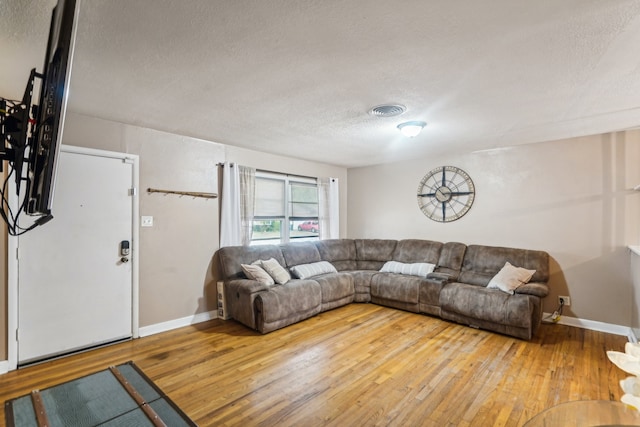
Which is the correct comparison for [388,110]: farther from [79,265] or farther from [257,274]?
[79,265]

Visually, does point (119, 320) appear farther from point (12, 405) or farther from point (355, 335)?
point (355, 335)

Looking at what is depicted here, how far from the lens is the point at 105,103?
2670 mm

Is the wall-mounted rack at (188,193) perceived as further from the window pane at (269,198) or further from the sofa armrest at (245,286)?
the sofa armrest at (245,286)

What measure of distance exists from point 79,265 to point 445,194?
485 cm

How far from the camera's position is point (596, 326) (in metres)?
3.57

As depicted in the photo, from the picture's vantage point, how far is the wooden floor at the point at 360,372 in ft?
6.79

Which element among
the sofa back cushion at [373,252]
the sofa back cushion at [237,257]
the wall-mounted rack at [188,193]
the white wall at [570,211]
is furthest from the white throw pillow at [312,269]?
the white wall at [570,211]

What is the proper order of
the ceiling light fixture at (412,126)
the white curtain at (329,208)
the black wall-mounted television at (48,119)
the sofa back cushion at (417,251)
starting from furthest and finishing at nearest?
1. the white curtain at (329,208)
2. the sofa back cushion at (417,251)
3. the ceiling light fixture at (412,126)
4. the black wall-mounted television at (48,119)

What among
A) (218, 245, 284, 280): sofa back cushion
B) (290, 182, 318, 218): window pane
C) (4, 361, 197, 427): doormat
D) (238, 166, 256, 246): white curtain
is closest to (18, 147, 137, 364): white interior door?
(4, 361, 197, 427): doormat

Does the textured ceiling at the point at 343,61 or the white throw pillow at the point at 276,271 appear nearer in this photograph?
the textured ceiling at the point at 343,61

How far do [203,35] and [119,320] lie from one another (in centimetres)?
301

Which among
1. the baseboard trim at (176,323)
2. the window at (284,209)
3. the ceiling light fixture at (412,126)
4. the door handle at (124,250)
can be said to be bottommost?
the baseboard trim at (176,323)

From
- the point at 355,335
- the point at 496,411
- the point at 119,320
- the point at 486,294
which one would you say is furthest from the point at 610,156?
the point at 119,320

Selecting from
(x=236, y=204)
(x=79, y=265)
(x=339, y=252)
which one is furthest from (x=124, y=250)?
(x=339, y=252)
